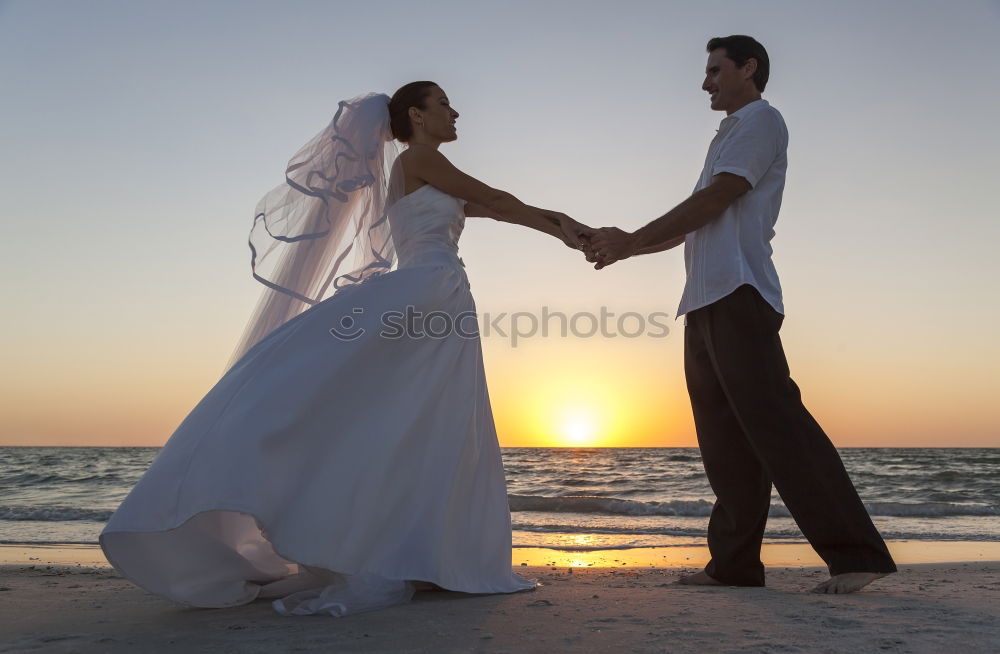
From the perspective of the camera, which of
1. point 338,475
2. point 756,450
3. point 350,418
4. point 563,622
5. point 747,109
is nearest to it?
point 563,622

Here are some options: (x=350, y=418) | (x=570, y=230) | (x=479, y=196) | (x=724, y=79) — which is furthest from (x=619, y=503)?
(x=350, y=418)

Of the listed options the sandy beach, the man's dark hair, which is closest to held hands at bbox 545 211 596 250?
the man's dark hair

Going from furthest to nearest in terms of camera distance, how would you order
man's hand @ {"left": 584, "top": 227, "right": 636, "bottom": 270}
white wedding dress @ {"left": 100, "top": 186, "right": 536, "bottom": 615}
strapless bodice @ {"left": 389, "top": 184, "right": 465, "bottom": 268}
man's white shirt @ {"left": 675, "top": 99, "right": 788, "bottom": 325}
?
1. man's hand @ {"left": 584, "top": 227, "right": 636, "bottom": 270}
2. strapless bodice @ {"left": 389, "top": 184, "right": 465, "bottom": 268}
3. man's white shirt @ {"left": 675, "top": 99, "right": 788, "bottom": 325}
4. white wedding dress @ {"left": 100, "top": 186, "right": 536, "bottom": 615}

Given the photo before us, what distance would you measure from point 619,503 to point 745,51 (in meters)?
9.52

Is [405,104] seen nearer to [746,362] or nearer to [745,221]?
[745,221]

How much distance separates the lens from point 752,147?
3.61m

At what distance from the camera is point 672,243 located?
4109mm

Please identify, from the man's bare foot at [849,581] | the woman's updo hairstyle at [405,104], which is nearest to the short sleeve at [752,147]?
the woman's updo hairstyle at [405,104]

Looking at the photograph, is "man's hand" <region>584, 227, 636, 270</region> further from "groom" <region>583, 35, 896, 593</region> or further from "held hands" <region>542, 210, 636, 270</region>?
"groom" <region>583, 35, 896, 593</region>

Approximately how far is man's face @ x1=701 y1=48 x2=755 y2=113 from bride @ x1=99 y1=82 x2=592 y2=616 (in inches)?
38.7

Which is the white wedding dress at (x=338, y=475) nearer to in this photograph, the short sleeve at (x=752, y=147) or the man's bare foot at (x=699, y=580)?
the man's bare foot at (x=699, y=580)

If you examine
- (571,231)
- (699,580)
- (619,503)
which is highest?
(571,231)

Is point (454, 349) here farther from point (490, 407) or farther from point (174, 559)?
point (174, 559)

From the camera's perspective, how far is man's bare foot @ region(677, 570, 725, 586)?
3770mm
